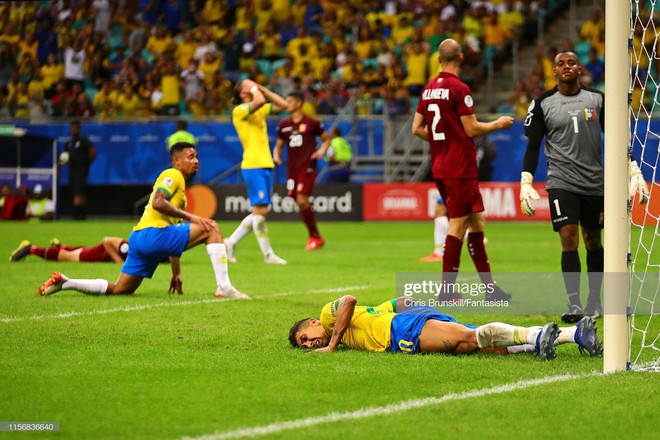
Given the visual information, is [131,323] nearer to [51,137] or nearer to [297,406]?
[297,406]

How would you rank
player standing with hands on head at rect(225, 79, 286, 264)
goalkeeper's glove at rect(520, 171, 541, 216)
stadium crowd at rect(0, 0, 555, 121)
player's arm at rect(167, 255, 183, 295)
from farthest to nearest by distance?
stadium crowd at rect(0, 0, 555, 121) < player standing with hands on head at rect(225, 79, 286, 264) < player's arm at rect(167, 255, 183, 295) < goalkeeper's glove at rect(520, 171, 541, 216)

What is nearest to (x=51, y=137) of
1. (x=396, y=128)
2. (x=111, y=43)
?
(x=111, y=43)

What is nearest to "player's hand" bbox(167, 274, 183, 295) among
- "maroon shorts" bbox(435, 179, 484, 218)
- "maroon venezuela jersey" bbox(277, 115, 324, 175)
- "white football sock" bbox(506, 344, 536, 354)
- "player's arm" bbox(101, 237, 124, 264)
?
"maroon shorts" bbox(435, 179, 484, 218)

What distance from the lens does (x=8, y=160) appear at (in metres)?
30.0

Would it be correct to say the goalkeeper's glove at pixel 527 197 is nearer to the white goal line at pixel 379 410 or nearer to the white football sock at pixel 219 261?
the white goal line at pixel 379 410

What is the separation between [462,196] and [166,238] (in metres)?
2.73

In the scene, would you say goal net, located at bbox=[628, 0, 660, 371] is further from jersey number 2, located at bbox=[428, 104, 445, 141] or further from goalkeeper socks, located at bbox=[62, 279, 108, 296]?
goalkeeper socks, located at bbox=[62, 279, 108, 296]

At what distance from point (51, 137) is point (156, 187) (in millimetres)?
20263

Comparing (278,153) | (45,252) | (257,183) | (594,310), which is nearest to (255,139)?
(257,183)

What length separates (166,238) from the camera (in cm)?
979

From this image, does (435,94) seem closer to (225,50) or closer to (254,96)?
(254,96)

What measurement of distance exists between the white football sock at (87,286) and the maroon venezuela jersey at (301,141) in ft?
24.4

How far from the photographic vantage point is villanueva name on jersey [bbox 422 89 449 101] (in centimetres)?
948

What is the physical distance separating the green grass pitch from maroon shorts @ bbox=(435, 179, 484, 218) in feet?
3.50
